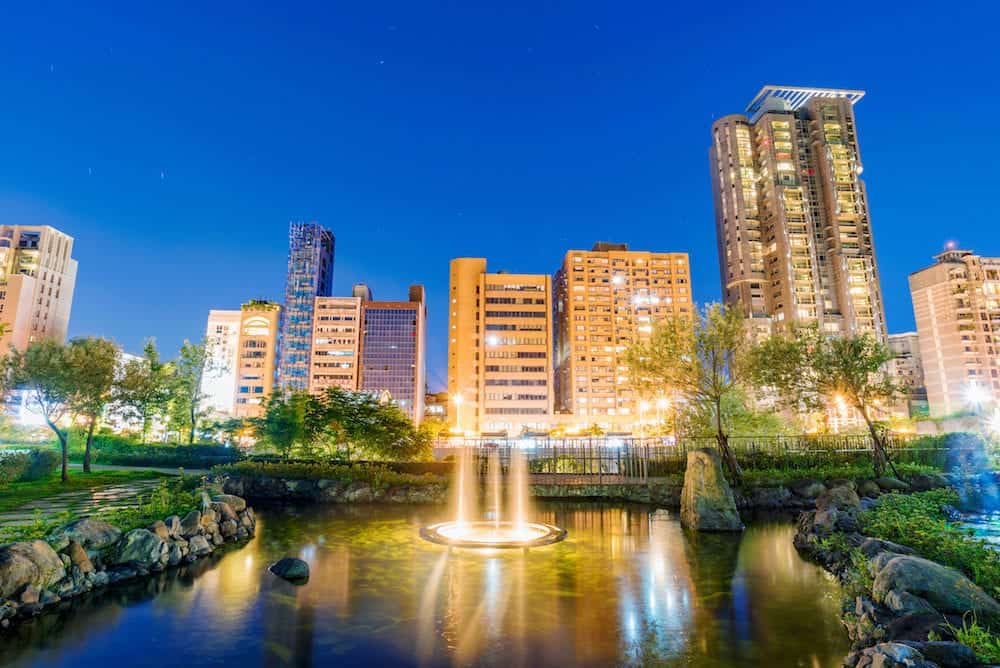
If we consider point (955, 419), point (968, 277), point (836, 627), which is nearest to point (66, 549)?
point (836, 627)

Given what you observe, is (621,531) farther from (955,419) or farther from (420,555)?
(955,419)

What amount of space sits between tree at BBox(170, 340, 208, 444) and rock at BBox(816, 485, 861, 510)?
49950 mm

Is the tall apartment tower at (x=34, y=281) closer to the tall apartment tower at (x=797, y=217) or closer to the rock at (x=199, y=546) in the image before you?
the rock at (x=199, y=546)

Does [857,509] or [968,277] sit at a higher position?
[968,277]

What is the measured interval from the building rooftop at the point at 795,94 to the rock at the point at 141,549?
148 metres

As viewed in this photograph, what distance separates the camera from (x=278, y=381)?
147000mm

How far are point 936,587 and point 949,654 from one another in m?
2.66

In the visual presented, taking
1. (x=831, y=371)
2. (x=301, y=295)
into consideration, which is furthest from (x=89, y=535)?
(x=301, y=295)

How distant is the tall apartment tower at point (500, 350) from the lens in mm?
117312

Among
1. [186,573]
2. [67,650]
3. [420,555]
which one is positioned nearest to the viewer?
[67,650]

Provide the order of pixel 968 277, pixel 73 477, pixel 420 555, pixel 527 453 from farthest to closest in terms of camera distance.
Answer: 1. pixel 968 277
2. pixel 527 453
3. pixel 73 477
4. pixel 420 555

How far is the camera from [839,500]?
701 inches

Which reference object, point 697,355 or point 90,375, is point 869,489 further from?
point 90,375

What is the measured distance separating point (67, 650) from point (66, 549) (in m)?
4.11
